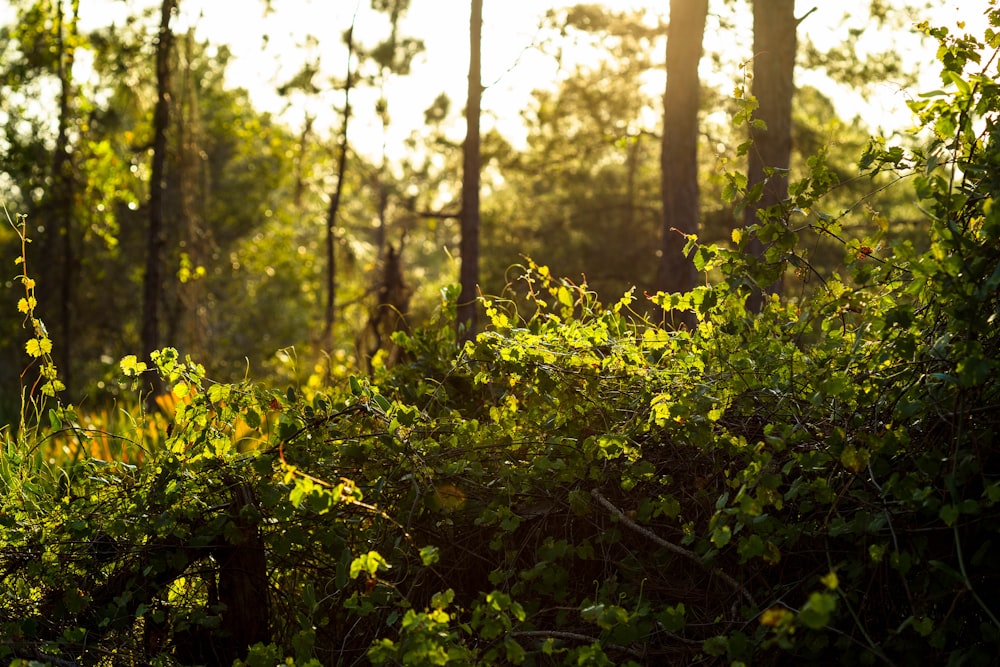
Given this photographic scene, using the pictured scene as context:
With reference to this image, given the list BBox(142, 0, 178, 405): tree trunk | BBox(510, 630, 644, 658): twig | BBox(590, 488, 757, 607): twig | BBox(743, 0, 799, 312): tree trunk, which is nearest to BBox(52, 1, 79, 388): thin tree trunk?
BBox(142, 0, 178, 405): tree trunk

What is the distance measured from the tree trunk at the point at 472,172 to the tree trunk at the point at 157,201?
4080 mm

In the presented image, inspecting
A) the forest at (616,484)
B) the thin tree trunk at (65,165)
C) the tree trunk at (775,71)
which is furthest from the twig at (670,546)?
the thin tree trunk at (65,165)

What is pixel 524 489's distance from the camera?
408 centimetres

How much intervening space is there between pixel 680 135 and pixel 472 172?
87.0 inches

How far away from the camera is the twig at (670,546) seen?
3477 millimetres

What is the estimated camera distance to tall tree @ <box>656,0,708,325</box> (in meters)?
10.5

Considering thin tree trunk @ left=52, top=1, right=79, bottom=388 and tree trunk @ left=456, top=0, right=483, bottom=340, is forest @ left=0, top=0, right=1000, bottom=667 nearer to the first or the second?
tree trunk @ left=456, top=0, right=483, bottom=340

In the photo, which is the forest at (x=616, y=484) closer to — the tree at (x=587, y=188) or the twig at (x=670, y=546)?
the twig at (x=670, y=546)

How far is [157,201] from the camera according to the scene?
12.6m

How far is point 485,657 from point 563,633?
1.13ft

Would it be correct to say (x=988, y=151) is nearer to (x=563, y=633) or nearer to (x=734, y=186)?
(x=734, y=186)

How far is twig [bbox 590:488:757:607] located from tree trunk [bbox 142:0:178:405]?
953 centimetres

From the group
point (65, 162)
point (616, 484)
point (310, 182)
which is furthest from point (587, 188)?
point (616, 484)

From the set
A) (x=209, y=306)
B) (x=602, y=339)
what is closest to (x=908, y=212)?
(x=209, y=306)
